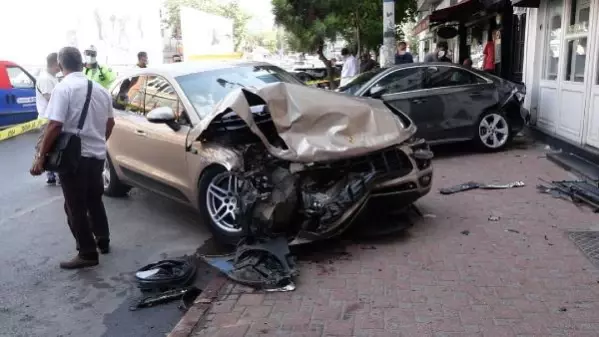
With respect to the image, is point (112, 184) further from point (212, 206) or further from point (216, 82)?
point (212, 206)

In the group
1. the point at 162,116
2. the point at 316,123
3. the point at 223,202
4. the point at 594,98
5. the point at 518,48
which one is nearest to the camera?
the point at 316,123

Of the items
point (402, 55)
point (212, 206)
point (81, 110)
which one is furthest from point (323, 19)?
point (81, 110)

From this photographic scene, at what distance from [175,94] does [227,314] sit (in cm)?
279

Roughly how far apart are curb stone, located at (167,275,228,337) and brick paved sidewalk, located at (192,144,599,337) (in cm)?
6

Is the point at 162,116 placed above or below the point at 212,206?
above

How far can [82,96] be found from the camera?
189 inches

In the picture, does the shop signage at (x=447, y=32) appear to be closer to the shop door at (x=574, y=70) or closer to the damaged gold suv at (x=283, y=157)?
the shop door at (x=574, y=70)

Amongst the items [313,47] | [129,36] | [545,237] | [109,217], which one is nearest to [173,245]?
[109,217]

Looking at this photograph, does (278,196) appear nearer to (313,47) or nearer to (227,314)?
(227,314)

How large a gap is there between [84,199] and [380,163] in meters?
2.66

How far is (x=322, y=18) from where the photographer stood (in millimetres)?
17156

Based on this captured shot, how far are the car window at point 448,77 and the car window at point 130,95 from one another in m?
4.60

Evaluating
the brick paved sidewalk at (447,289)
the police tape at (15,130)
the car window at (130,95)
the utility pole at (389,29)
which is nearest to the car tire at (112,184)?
the car window at (130,95)

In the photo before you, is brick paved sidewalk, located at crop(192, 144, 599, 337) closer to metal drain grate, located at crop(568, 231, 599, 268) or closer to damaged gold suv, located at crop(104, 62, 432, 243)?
metal drain grate, located at crop(568, 231, 599, 268)
